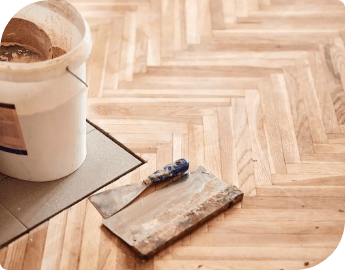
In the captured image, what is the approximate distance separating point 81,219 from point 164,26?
1.33 metres

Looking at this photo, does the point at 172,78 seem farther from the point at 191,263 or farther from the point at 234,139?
the point at 191,263

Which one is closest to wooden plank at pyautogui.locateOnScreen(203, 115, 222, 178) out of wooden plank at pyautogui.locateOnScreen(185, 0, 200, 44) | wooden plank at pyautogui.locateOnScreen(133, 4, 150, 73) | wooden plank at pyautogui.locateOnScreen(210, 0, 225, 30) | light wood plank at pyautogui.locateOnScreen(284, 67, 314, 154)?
light wood plank at pyautogui.locateOnScreen(284, 67, 314, 154)

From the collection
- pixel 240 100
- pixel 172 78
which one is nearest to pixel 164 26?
pixel 172 78

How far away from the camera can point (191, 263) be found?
1.89 metres

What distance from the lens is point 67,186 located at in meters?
2.13

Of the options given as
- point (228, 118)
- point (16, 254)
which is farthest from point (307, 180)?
point (16, 254)

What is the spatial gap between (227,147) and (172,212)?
1.45 ft

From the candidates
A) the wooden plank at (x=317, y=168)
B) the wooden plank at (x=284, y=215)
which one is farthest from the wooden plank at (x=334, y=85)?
the wooden plank at (x=284, y=215)

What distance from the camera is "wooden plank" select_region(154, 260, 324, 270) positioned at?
6.16 ft

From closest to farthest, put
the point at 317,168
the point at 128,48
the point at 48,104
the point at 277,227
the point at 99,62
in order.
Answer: the point at 48,104
the point at 277,227
the point at 317,168
the point at 99,62
the point at 128,48

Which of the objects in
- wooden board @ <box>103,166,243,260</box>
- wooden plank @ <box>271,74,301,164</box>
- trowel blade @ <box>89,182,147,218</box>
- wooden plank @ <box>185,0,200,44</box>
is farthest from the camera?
wooden plank @ <box>185,0,200,44</box>

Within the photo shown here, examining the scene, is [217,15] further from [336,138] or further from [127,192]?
[127,192]

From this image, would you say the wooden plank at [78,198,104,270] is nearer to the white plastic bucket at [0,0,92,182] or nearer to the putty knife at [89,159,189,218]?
the putty knife at [89,159,189,218]

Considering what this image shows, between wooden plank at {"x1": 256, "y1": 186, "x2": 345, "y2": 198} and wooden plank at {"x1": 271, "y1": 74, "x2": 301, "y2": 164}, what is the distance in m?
0.15
